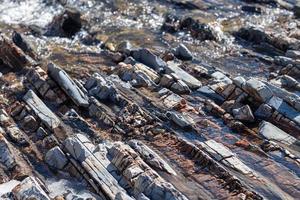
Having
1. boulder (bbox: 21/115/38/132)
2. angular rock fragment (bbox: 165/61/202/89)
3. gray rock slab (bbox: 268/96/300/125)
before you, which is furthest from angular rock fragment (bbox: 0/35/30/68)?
gray rock slab (bbox: 268/96/300/125)

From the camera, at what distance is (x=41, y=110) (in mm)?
25734

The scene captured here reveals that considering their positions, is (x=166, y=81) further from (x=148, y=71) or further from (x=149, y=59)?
(x=149, y=59)

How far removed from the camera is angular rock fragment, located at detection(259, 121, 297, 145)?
24.1 m

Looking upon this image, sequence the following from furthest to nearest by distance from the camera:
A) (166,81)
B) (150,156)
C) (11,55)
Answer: (11,55) < (166,81) < (150,156)

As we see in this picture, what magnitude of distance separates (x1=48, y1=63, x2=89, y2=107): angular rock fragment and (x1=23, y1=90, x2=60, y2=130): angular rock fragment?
1.57 meters

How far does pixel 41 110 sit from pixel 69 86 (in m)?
2.36

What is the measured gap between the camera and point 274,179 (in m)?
21.5

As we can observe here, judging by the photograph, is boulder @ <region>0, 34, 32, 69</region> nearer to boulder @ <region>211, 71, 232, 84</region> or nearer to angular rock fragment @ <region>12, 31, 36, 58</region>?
angular rock fragment @ <region>12, 31, 36, 58</region>

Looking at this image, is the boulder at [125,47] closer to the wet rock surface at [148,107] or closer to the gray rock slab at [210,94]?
the wet rock surface at [148,107]

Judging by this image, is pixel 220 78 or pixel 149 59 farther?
pixel 149 59

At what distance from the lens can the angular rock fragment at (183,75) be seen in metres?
29.1

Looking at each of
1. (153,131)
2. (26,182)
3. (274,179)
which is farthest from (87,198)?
(274,179)

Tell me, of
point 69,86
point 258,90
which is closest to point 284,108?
point 258,90

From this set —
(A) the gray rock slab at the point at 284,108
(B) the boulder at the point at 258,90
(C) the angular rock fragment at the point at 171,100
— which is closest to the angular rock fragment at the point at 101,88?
(C) the angular rock fragment at the point at 171,100
